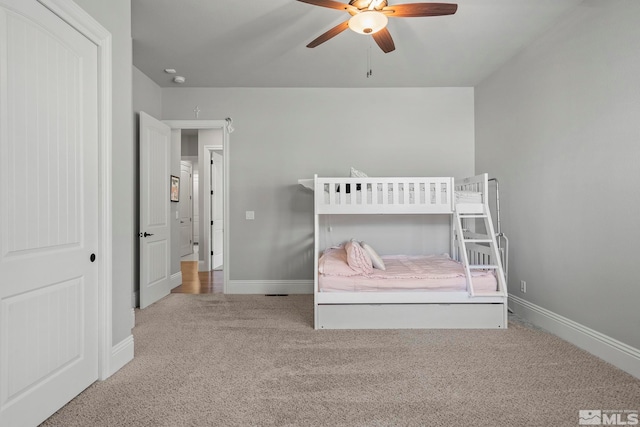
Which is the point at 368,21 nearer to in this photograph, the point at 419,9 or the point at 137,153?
the point at 419,9

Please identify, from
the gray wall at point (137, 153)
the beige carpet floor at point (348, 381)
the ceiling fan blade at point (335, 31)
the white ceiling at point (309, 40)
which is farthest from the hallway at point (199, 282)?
the ceiling fan blade at point (335, 31)

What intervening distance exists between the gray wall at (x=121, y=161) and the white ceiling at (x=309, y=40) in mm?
487

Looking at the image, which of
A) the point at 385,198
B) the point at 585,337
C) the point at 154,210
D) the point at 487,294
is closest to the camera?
the point at 585,337

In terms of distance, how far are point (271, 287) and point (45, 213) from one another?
2.95 meters

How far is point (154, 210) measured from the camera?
3.90m

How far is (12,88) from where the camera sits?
60.5 inches

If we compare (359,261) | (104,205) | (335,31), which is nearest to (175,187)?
(104,205)

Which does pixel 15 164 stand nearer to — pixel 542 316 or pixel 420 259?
pixel 420 259

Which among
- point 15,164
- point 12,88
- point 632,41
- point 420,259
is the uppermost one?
point 632,41

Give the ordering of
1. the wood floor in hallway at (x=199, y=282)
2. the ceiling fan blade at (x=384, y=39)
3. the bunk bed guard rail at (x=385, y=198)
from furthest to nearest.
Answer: the wood floor in hallway at (x=199, y=282) → the bunk bed guard rail at (x=385, y=198) → the ceiling fan blade at (x=384, y=39)

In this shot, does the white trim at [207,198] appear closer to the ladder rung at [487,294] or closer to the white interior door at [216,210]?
the white interior door at [216,210]

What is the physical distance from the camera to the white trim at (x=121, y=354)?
221 cm

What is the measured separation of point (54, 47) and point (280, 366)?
2.33 m

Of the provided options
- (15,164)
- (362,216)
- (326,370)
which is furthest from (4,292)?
(362,216)
